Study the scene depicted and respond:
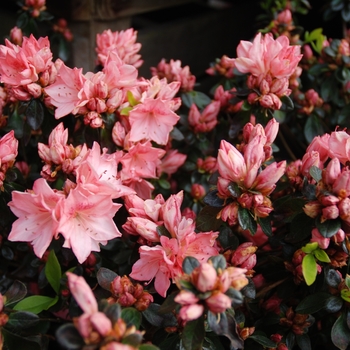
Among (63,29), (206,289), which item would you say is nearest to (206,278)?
(206,289)

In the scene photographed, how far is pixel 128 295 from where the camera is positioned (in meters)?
1.03

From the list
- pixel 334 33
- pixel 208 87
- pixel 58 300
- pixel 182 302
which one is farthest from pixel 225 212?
pixel 334 33

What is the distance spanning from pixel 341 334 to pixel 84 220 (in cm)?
62

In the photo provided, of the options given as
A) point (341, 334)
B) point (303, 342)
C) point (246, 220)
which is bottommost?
point (303, 342)

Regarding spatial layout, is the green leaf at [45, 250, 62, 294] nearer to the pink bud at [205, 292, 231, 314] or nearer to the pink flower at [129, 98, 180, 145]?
the pink flower at [129, 98, 180, 145]

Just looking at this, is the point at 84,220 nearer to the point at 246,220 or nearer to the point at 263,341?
the point at 246,220

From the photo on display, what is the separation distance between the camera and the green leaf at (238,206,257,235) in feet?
3.57

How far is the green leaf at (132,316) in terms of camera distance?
97 cm

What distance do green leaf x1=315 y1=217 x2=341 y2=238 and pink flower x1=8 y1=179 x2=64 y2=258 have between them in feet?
1.74

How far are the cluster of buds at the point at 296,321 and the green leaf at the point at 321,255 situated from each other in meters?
0.20

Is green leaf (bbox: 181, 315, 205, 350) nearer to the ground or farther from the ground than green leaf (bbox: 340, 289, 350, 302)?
farther from the ground

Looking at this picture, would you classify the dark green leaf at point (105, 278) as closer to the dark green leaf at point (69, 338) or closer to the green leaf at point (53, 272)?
the green leaf at point (53, 272)

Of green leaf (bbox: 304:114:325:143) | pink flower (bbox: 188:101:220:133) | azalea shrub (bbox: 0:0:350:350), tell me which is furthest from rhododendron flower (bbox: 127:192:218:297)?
green leaf (bbox: 304:114:325:143)

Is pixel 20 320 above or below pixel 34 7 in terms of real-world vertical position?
below
